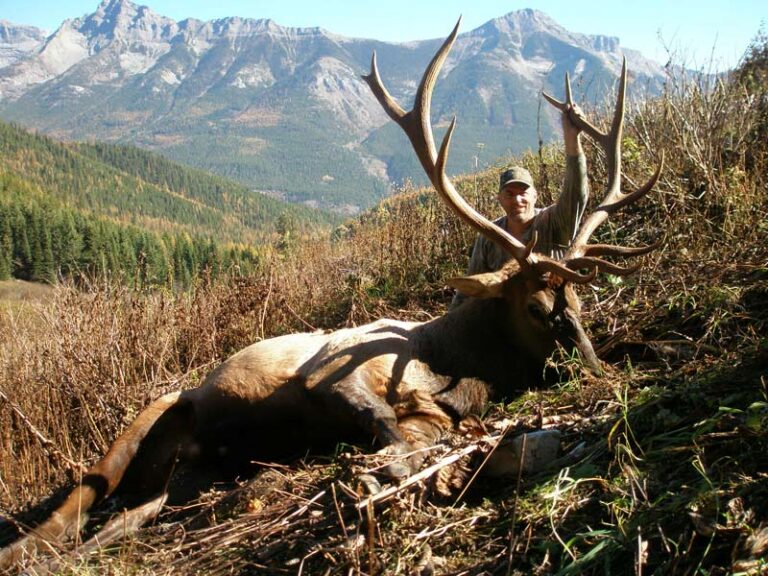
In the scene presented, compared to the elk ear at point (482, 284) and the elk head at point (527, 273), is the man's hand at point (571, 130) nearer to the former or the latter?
the elk head at point (527, 273)

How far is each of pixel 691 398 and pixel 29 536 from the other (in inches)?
146

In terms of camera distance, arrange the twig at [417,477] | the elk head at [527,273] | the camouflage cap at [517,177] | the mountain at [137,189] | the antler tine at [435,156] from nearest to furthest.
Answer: the twig at [417,477] < the elk head at [527,273] < the antler tine at [435,156] < the camouflage cap at [517,177] < the mountain at [137,189]

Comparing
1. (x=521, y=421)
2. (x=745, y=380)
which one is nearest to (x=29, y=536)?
(x=521, y=421)

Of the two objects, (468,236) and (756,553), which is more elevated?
(468,236)

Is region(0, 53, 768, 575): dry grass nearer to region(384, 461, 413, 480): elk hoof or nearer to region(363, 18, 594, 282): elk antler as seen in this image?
region(384, 461, 413, 480): elk hoof

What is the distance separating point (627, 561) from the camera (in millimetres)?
2139

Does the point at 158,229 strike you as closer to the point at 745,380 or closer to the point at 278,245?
the point at 278,245

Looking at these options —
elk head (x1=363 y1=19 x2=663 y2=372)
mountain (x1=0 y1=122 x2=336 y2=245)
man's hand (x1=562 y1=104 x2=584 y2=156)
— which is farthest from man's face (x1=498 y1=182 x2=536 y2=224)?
mountain (x1=0 y1=122 x2=336 y2=245)

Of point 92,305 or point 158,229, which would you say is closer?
point 92,305

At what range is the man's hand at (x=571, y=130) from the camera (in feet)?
15.8

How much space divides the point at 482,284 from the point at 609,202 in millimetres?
1436

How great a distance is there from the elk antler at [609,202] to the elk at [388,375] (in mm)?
15

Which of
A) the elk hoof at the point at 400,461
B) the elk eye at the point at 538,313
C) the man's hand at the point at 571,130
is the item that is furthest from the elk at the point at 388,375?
the man's hand at the point at 571,130

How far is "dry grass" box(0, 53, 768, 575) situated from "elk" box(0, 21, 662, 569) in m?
0.25
